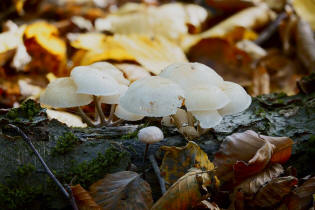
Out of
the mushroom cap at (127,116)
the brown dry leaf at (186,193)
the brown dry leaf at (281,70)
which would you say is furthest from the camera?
the brown dry leaf at (281,70)

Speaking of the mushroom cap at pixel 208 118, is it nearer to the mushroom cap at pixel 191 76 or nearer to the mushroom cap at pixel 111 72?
the mushroom cap at pixel 191 76

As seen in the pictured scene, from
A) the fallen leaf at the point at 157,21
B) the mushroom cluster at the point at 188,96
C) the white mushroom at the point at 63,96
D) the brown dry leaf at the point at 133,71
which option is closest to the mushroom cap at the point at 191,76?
the mushroom cluster at the point at 188,96

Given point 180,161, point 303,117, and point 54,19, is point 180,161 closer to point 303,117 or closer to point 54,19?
point 303,117

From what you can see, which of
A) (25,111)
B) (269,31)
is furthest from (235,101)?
(269,31)

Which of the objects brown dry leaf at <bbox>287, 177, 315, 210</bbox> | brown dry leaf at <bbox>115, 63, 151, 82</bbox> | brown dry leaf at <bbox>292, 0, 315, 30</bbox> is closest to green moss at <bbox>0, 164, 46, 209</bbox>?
brown dry leaf at <bbox>287, 177, 315, 210</bbox>

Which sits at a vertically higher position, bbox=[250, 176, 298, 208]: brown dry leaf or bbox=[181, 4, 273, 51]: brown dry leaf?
bbox=[181, 4, 273, 51]: brown dry leaf

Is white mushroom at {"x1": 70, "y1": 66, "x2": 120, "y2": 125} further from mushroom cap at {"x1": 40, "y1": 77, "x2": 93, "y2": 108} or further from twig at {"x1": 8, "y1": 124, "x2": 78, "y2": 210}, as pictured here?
twig at {"x1": 8, "y1": 124, "x2": 78, "y2": 210}
